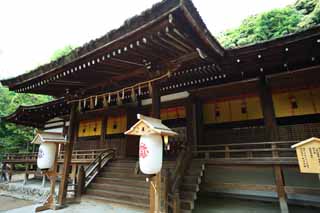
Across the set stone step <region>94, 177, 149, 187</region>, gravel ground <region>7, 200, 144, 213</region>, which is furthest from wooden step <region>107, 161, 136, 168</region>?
gravel ground <region>7, 200, 144, 213</region>

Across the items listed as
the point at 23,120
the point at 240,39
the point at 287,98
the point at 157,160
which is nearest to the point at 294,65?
the point at 287,98

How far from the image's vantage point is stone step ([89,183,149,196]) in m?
5.82

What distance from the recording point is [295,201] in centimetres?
609

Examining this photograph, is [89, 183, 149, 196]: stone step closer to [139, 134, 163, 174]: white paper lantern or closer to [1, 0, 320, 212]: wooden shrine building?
[1, 0, 320, 212]: wooden shrine building

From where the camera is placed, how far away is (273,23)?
16688mm

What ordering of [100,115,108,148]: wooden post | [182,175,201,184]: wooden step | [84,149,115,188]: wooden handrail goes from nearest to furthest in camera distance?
[182,175,201,184]: wooden step → [84,149,115,188]: wooden handrail → [100,115,108,148]: wooden post

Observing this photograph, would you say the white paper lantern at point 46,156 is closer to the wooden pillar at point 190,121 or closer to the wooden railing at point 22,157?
the wooden pillar at point 190,121

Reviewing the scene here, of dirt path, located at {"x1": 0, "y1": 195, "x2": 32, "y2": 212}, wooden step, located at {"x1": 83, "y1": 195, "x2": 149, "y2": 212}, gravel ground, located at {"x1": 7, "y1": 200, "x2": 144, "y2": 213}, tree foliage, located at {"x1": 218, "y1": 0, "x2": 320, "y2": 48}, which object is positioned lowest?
dirt path, located at {"x1": 0, "y1": 195, "x2": 32, "y2": 212}

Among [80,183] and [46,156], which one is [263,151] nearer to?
[80,183]

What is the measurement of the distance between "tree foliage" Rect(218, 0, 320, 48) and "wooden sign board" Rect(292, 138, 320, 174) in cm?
1322

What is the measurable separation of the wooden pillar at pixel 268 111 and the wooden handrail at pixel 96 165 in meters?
6.50

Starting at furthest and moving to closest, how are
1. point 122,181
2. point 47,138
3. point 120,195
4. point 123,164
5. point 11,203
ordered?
1. point 11,203
2. point 123,164
3. point 122,181
4. point 120,195
5. point 47,138

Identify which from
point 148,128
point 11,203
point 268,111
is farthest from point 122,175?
point 11,203

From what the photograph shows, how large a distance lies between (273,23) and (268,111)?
47.0 ft
